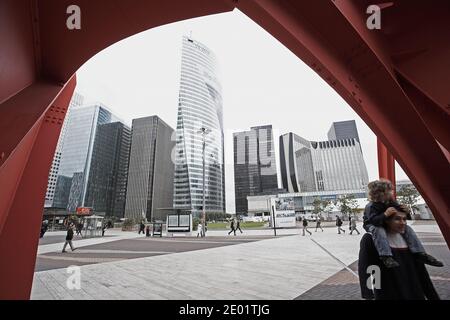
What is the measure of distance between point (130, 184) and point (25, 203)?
Answer: 121 m

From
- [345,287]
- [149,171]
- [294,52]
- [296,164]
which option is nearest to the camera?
[294,52]

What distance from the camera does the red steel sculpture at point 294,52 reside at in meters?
2.41

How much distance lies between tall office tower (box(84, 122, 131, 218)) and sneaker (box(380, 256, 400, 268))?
122 metres

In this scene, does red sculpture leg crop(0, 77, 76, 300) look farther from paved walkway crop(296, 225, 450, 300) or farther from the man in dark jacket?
paved walkway crop(296, 225, 450, 300)

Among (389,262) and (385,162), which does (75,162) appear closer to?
(385,162)

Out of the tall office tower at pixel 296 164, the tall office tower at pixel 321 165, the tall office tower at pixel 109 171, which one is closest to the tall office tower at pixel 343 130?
the tall office tower at pixel 296 164

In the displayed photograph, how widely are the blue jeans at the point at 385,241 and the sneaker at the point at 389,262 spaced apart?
35mm

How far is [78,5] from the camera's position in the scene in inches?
97.8

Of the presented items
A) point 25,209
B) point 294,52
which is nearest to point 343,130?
point 294,52

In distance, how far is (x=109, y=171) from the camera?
123750mm

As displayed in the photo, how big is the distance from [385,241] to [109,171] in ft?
446

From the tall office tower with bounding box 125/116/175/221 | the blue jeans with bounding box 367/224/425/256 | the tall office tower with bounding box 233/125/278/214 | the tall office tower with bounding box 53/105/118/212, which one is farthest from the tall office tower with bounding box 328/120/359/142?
the blue jeans with bounding box 367/224/425/256

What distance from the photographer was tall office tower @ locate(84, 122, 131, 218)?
371 ft
